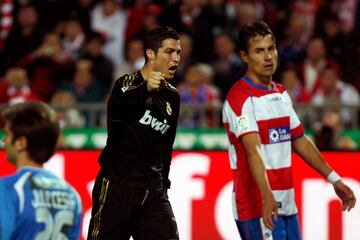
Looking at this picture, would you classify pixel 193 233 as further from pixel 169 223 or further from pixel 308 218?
pixel 169 223

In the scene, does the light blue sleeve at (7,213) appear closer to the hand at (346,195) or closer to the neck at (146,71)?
the neck at (146,71)

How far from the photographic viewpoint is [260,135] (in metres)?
7.60

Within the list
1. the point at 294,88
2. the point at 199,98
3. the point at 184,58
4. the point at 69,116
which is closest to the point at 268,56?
the point at 69,116


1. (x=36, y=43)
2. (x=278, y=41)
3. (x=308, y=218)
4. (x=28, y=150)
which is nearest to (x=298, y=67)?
(x=278, y=41)

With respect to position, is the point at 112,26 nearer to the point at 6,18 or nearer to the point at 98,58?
the point at 98,58

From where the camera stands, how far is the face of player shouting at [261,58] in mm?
7699

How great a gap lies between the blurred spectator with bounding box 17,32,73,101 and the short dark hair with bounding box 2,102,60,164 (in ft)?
30.4

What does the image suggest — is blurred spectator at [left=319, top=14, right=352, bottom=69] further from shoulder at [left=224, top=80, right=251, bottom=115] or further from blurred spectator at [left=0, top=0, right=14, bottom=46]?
shoulder at [left=224, top=80, right=251, bottom=115]

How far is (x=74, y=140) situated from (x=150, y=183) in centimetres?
495

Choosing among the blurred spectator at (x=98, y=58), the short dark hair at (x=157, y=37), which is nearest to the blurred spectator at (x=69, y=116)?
the blurred spectator at (x=98, y=58)

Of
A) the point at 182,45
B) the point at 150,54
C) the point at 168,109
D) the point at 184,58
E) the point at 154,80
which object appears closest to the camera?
the point at 154,80

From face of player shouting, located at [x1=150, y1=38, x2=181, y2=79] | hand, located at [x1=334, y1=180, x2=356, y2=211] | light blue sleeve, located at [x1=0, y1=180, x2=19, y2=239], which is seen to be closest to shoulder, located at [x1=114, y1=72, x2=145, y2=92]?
face of player shouting, located at [x1=150, y1=38, x2=181, y2=79]

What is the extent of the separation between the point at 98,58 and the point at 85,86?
0.66 metres

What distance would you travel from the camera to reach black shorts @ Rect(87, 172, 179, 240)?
765 centimetres
